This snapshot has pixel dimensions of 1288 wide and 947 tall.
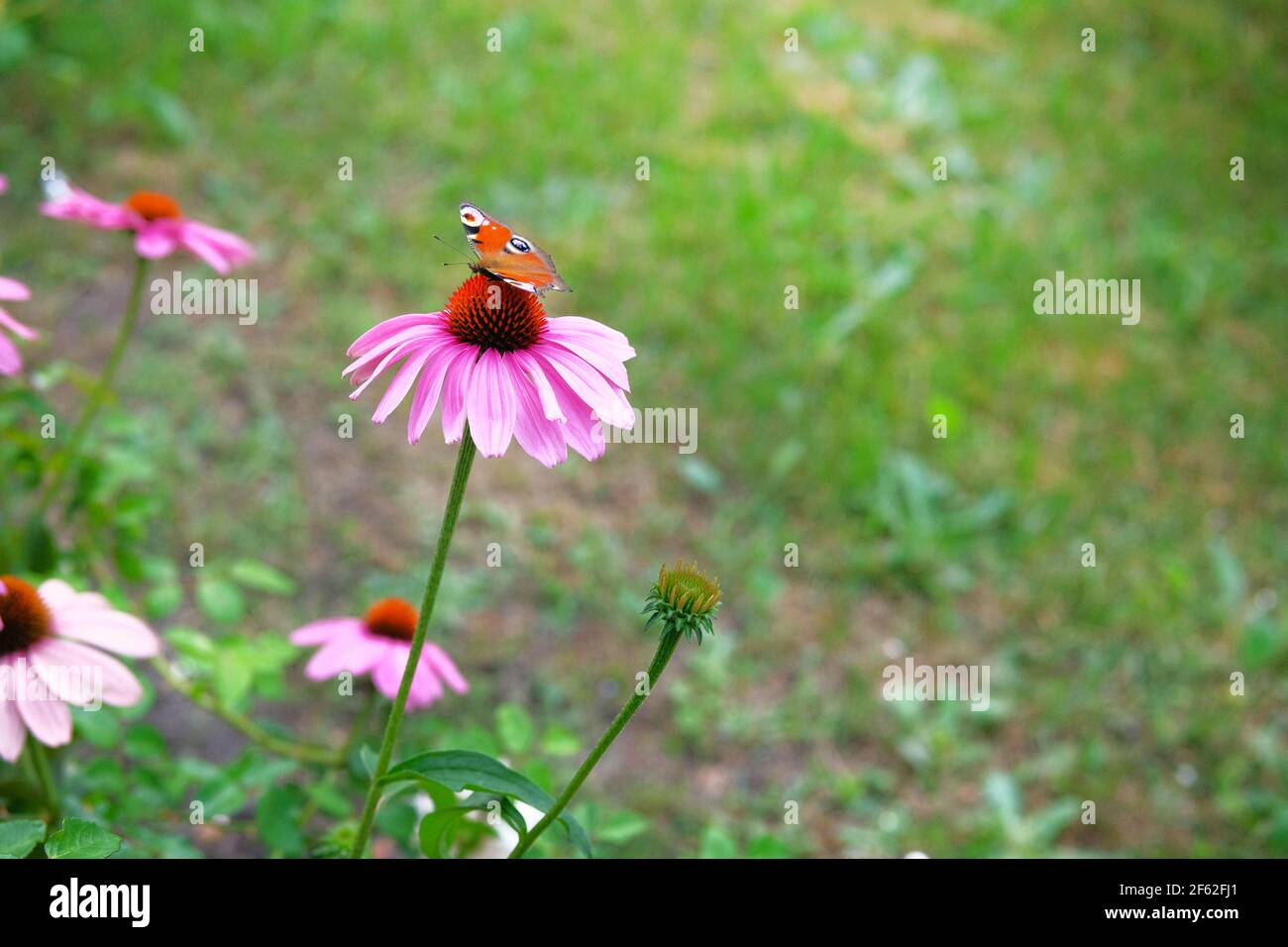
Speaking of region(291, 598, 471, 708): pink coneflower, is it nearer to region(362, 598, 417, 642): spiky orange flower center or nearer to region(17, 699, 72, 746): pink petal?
region(362, 598, 417, 642): spiky orange flower center

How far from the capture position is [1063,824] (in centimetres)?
236

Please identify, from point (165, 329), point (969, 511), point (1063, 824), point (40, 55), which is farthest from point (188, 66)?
point (1063, 824)

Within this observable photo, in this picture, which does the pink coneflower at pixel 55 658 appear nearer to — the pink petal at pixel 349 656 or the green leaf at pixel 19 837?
the green leaf at pixel 19 837

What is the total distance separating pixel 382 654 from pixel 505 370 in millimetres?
596

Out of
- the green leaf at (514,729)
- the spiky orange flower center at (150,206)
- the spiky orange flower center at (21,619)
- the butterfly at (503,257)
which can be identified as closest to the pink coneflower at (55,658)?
the spiky orange flower center at (21,619)

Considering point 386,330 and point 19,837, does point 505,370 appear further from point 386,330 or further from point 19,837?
point 19,837

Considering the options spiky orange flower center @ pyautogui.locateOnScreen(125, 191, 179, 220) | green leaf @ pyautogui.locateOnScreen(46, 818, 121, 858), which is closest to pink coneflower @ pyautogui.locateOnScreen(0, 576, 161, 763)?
green leaf @ pyautogui.locateOnScreen(46, 818, 121, 858)

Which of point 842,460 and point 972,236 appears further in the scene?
point 972,236

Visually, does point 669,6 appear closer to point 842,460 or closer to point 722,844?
point 842,460

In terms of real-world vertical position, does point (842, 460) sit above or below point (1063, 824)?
above

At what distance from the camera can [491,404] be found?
1.06 meters

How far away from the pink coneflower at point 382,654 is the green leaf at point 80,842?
446mm

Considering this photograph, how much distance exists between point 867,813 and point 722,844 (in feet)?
2.96

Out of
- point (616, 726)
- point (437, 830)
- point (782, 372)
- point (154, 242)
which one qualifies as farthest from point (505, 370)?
point (782, 372)
